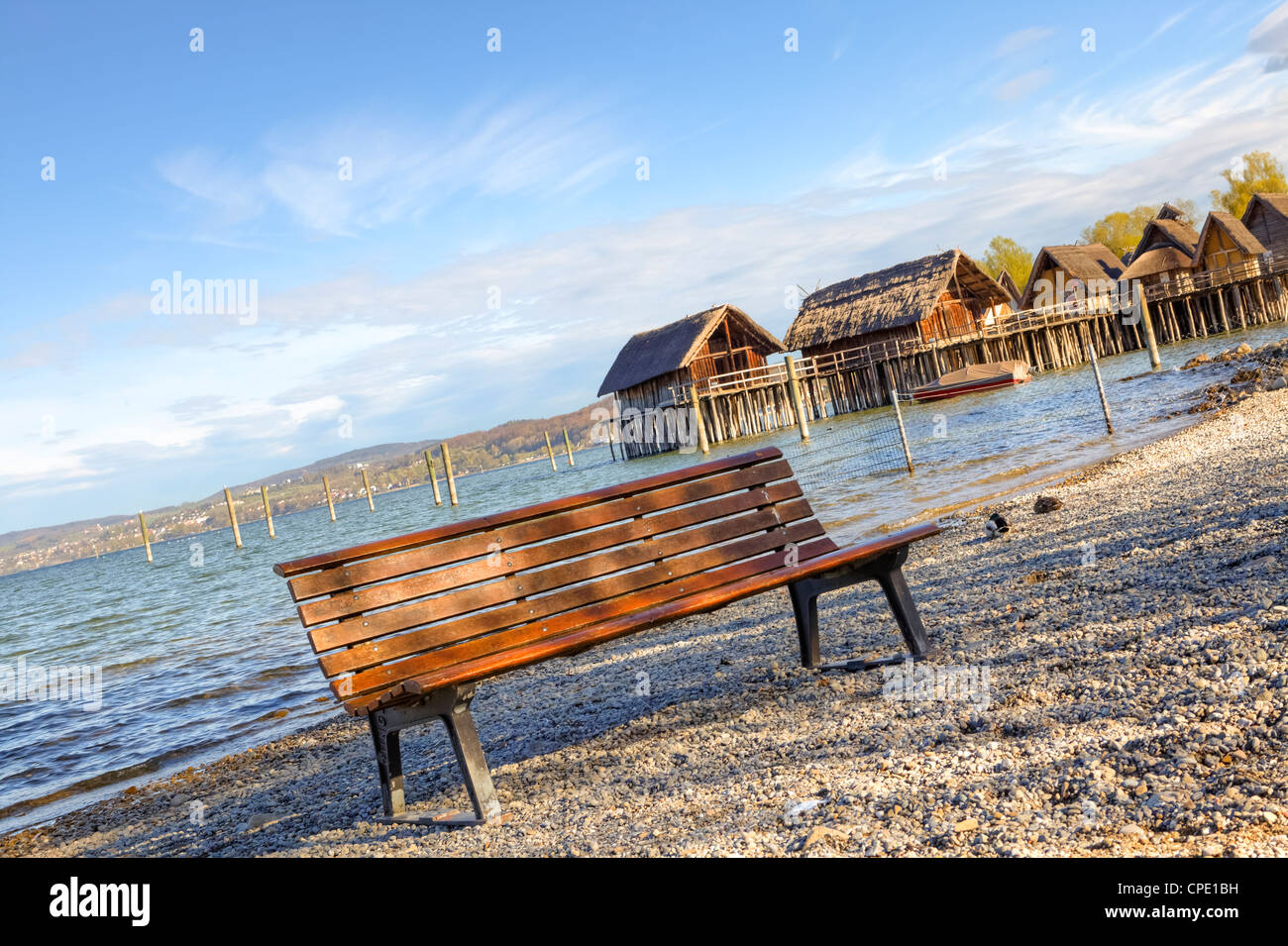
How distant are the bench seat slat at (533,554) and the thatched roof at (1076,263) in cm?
5004

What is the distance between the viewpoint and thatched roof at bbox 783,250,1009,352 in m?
41.2

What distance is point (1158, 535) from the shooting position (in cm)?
539

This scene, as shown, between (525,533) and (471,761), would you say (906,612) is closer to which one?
(525,533)

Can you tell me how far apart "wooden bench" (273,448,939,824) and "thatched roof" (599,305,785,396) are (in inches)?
1389

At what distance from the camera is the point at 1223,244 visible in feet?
154

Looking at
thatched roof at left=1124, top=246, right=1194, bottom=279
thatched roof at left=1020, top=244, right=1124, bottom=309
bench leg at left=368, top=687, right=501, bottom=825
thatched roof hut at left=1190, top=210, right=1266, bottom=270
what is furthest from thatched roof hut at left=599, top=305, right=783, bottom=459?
bench leg at left=368, top=687, right=501, bottom=825

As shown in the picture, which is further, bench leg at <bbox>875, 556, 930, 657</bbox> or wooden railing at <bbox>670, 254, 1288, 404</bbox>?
wooden railing at <bbox>670, 254, 1288, 404</bbox>

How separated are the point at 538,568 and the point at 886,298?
138 feet

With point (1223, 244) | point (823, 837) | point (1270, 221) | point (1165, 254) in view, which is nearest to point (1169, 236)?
point (1165, 254)

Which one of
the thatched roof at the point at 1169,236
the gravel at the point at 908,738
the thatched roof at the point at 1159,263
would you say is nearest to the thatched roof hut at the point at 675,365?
the thatched roof at the point at 1159,263

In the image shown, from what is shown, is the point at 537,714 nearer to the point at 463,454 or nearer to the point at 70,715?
the point at 70,715

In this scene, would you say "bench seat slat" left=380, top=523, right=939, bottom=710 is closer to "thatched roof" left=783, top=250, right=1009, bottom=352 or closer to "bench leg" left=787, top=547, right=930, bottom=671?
"bench leg" left=787, top=547, right=930, bottom=671
